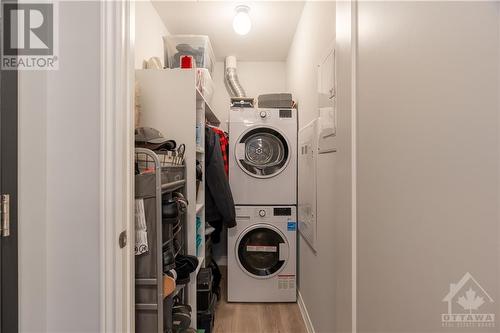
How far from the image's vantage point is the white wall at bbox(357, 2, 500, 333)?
463mm

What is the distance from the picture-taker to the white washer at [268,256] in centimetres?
236

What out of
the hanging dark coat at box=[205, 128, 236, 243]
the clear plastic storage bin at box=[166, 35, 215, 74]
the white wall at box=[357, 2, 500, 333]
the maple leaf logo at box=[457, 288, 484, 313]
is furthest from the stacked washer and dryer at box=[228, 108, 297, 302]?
the maple leaf logo at box=[457, 288, 484, 313]

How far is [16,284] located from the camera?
2.35 feet

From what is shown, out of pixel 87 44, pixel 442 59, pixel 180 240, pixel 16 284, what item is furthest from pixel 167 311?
pixel 442 59

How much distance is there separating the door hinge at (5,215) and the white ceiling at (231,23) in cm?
212

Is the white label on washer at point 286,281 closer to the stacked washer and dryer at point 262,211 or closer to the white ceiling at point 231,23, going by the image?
the stacked washer and dryer at point 262,211

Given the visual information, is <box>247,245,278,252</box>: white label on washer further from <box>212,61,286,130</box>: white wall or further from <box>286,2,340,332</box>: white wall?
<box>212,61,286,130</box>: white wall

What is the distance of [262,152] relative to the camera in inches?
98.0

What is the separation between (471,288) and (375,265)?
280 mm

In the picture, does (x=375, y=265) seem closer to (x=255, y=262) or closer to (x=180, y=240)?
(x=180, y=240)

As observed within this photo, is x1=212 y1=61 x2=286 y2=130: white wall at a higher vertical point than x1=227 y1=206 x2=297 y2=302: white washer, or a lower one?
higher
